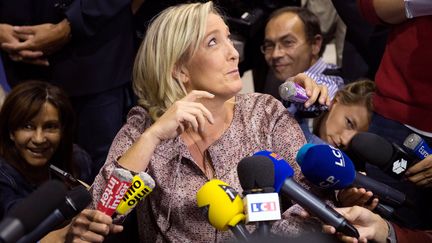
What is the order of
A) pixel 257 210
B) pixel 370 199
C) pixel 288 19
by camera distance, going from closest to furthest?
pixel 257 210 < pixel 370 199 < pixel 288 19

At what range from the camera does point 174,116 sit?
6.96ft

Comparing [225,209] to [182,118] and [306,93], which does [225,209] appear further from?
[306,93]

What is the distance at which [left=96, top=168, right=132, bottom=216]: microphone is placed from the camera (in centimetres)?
191

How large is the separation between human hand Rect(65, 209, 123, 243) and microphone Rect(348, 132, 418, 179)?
648mm

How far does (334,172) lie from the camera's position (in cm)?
185

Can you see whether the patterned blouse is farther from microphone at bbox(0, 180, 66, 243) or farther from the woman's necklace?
microphone at bbox(0, 180, 66, 243)

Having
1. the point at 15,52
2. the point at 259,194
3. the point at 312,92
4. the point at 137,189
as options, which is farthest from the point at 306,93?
the point at 15,52

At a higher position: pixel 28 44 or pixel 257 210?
pixel 257 210

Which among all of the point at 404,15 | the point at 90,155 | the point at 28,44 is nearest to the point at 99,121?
the point at 90,155

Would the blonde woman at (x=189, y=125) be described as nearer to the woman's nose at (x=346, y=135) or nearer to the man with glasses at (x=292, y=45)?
the woman's nose at (x=346, y=135)

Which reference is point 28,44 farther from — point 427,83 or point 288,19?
point 427,83

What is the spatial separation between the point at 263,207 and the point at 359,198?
1.48ft

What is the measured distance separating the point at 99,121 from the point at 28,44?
16.4 inches

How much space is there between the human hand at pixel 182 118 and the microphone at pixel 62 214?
1.38 feet
